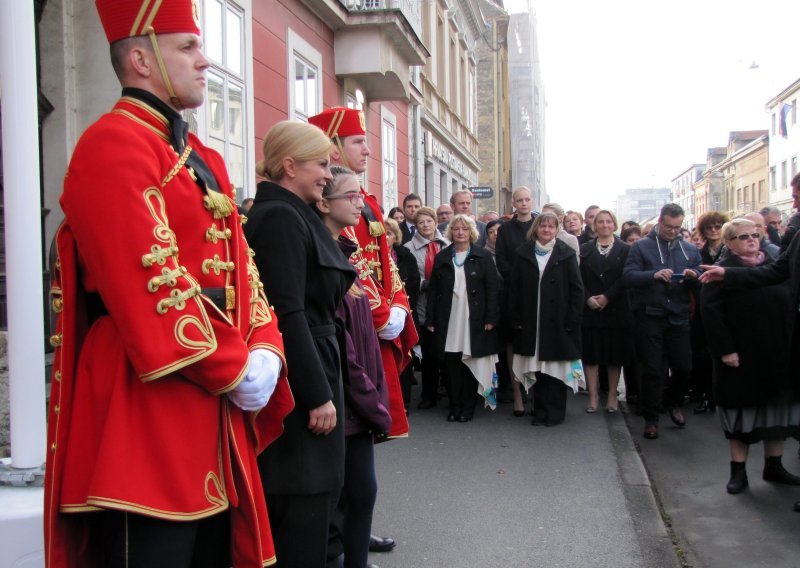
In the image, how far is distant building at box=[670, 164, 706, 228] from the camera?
370ft

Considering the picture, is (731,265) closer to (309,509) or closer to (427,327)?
(427,327)

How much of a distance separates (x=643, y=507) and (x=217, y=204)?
3.93m

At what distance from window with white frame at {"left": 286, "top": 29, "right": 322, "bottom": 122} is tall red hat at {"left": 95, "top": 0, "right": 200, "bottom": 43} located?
896cm

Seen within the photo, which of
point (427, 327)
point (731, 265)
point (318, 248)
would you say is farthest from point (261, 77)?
point (318, 248)

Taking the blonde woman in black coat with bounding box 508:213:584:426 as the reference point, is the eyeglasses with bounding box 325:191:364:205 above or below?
above

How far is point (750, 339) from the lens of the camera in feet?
17.2

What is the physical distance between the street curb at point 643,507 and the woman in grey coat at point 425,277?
1949 millimetres

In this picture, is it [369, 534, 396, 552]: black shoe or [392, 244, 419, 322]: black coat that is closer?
[369, 534, 396, 552]: black shoe

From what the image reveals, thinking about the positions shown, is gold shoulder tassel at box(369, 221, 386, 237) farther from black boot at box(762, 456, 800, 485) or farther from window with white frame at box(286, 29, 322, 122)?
window with white frame at box(286, 29, 322, 122)

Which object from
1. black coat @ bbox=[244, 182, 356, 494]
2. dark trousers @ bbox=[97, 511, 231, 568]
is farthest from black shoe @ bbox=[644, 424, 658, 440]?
dark trousers @ bbox=[97, 511, 231, 568]

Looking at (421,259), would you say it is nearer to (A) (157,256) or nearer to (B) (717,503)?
(B) (717,503)

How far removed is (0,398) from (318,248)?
252 cm

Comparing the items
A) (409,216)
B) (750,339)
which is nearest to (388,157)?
(409,216)

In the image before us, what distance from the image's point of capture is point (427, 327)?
793 centimetres
